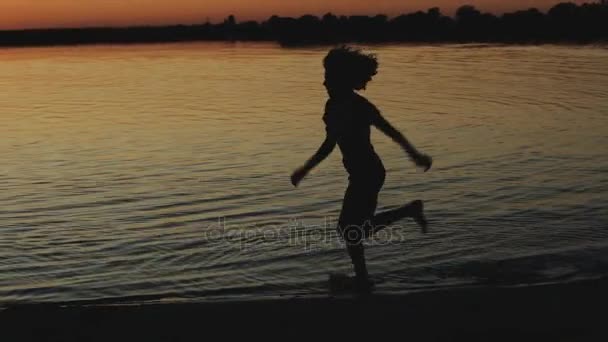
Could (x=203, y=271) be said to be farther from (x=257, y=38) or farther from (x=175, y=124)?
(x=257, y=38)

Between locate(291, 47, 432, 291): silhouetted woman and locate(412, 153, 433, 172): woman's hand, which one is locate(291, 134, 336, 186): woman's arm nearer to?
locate(291, 47, 432, 291): silhouetted woman

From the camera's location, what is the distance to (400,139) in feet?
21.0

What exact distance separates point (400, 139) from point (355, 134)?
1.23 feet

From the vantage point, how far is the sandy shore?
5.16 meters

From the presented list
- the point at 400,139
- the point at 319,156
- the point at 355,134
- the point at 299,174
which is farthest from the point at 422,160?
the point at 299,174

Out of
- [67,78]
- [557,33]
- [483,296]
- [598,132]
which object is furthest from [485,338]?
[557,33]

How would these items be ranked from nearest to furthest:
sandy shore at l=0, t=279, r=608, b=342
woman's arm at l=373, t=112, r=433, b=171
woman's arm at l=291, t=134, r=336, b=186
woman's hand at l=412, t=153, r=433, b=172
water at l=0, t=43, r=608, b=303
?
1. sandy shore at l=0, t=279, r=608, b=342
2. woman's arm at l=373, t=112, r=433, b=171
3. woman's hand at l=412, t=153, r=433, b=172
4. woman's arm at l=291, t=134, r=336, b=186
5. water at l=0, t=43, r=608, b=303

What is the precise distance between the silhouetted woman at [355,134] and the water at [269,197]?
0.72m

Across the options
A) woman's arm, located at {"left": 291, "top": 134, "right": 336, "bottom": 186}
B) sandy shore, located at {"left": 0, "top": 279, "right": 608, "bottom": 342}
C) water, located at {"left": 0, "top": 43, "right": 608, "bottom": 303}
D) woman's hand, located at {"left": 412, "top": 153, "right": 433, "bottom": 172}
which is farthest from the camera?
water, located at {"left": 0, "top": 43, "right": 608, "bottom": 303}

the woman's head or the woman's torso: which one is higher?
the woman's head

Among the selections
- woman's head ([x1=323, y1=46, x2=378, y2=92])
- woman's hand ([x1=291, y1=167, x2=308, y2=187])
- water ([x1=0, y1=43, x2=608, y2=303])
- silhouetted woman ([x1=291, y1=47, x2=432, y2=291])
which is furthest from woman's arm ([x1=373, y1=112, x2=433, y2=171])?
water ([x1=0, y1=43, x2=608, y2=303])

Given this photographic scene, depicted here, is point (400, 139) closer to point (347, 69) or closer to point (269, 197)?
point (347, 69)

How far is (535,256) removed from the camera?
8.06 m

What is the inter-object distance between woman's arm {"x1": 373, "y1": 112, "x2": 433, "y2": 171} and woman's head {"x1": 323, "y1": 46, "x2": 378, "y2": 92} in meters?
0.32
